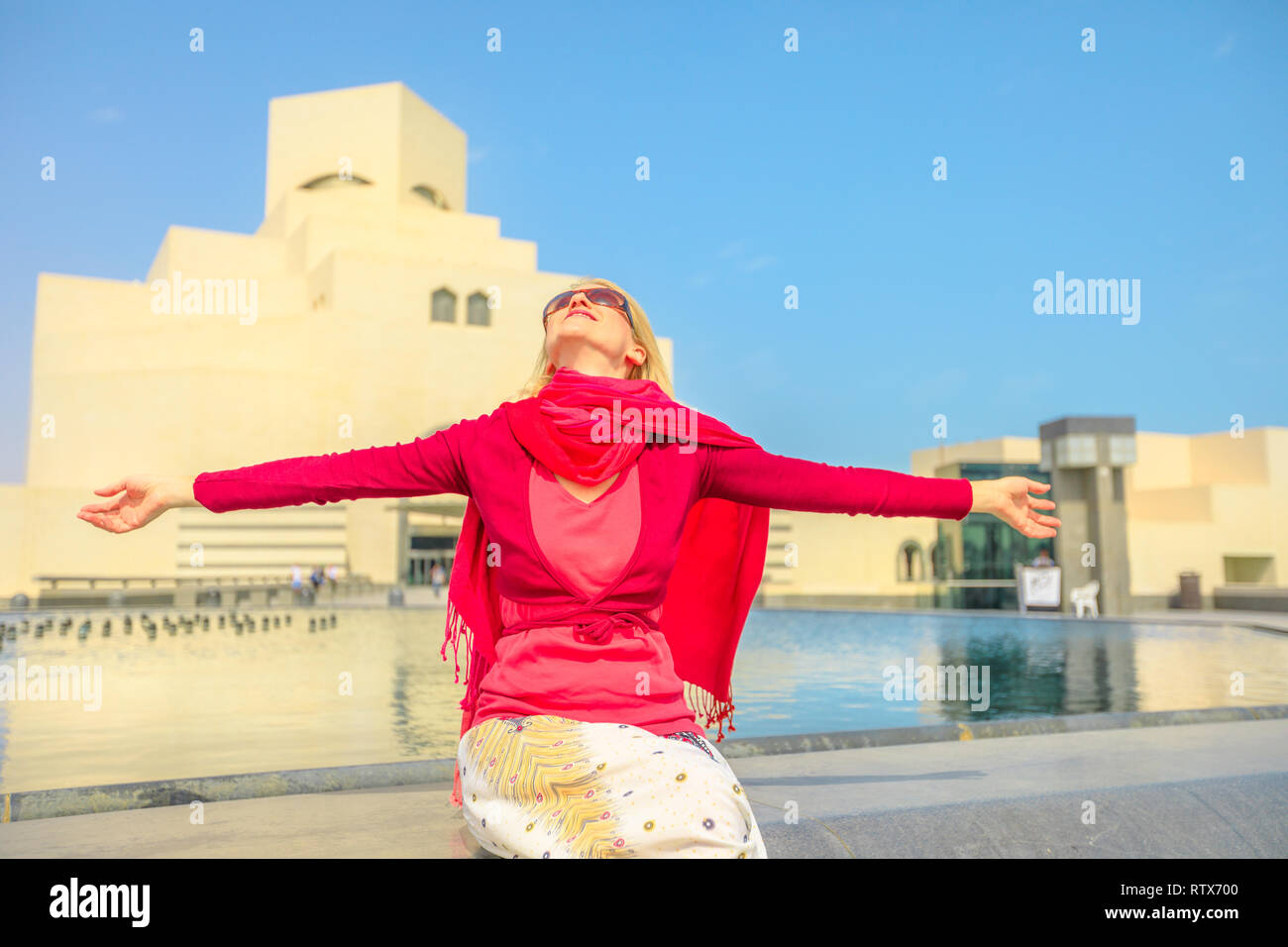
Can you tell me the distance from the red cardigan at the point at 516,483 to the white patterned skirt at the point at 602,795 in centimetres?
31

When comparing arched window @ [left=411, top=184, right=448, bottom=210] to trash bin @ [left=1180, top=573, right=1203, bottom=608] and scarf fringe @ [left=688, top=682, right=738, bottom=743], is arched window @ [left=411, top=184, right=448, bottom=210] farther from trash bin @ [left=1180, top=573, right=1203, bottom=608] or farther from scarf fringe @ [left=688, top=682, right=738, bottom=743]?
scarf fringe @ [left=688, top=682, right=738, bottom=743]

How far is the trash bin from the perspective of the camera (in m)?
26.9

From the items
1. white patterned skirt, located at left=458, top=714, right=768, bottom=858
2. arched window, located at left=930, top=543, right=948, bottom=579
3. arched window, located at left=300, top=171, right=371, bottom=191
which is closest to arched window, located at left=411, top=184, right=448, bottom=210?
arched window, located at left=300, top=171, right=371, bottom=191

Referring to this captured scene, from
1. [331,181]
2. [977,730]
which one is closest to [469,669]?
[977,730]

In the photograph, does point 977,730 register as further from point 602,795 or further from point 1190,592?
point 1190,592

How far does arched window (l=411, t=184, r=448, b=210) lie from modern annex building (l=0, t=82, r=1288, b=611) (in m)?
0.29

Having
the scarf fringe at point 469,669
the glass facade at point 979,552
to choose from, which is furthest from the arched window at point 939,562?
the scarf fringe at point 469,669

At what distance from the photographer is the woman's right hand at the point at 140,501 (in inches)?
90.5

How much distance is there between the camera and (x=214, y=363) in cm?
3859

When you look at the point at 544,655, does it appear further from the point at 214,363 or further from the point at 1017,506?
the point at 214,363

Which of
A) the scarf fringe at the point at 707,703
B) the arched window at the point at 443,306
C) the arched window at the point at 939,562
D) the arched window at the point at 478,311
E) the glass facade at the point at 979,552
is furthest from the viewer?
the arched window at the point at 478,311

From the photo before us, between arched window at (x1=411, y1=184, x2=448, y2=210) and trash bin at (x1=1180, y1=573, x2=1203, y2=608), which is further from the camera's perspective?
arched window at (x1=411, y1=184, x2=448, y2=210)

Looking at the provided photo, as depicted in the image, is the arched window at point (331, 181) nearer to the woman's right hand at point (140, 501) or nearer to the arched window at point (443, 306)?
the arched window at point (443, 306)
